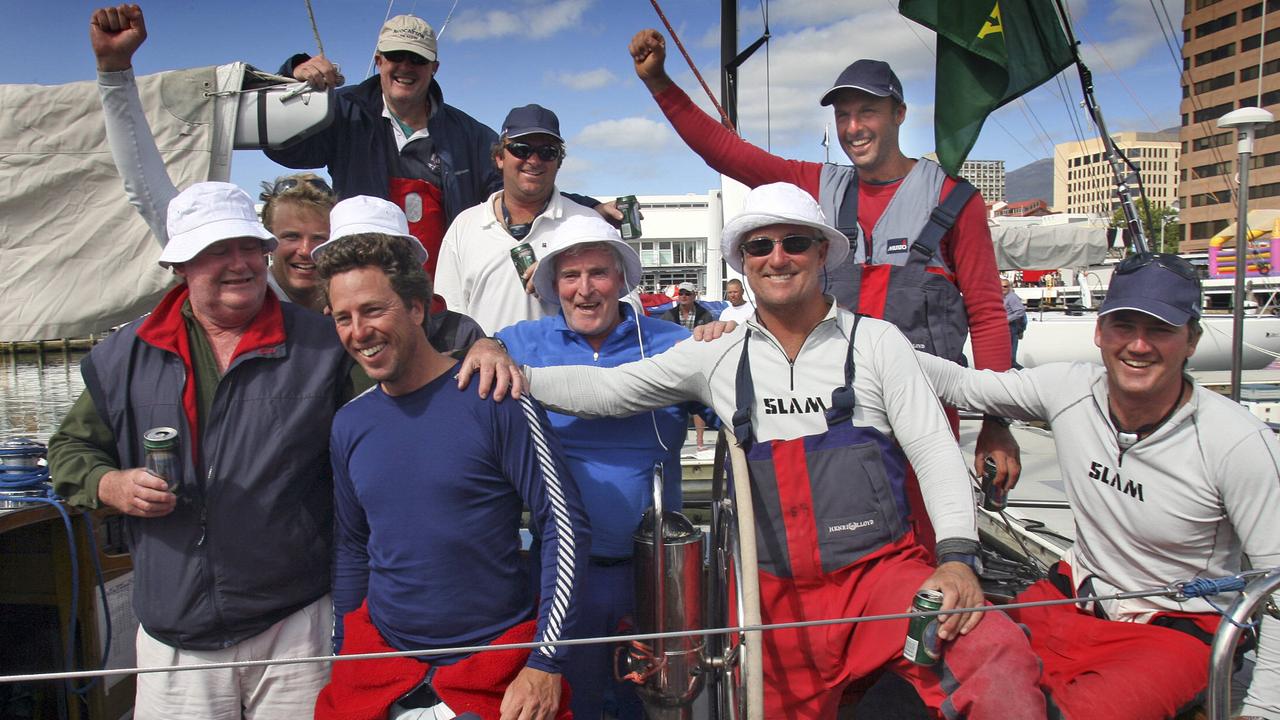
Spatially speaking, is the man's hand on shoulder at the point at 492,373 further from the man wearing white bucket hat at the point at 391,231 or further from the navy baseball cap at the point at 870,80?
the navy baseball cap at the point at 870,80

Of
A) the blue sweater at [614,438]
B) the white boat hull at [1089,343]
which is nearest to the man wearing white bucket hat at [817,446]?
the blue sweater at [614,438]

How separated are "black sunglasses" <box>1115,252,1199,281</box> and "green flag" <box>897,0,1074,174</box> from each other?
1.25 metres

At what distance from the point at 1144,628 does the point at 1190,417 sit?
0.61 m

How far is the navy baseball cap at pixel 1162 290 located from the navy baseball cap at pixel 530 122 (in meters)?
2.11

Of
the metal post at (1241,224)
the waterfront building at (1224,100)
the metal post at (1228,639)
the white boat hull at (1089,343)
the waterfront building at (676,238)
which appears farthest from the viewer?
the waterfront building at (1224,100)

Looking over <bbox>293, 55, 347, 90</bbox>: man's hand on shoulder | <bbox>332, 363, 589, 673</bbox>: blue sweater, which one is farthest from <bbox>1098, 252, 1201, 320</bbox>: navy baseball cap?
<bbox>293, 55, 347, 90</bbox>: man's hand on shoulder

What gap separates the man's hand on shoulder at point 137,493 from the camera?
6.51ft

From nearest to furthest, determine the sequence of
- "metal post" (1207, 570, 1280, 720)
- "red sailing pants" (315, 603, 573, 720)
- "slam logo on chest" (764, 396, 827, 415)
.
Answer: "metal post" (1207, 570, 1280, 720) → "red sailing pants" (315, 603, 573, 720) → "slam logo on chest" (764, 396, 827, 415)

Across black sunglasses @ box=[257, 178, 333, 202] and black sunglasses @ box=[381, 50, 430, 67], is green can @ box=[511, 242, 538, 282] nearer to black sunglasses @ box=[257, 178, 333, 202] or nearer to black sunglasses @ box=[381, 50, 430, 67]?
black sunglasses @ box=[257, 178, 333, 202]

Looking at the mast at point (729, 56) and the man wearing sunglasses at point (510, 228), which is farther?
the mast at point (729, 56)

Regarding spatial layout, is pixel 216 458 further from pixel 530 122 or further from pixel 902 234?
pixel 902 234

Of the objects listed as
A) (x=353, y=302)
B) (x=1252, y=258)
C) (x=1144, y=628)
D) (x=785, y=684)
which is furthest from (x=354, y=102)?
(x=1252, y=258)

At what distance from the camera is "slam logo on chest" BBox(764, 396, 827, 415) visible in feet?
8.09

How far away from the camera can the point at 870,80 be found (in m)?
3.05
